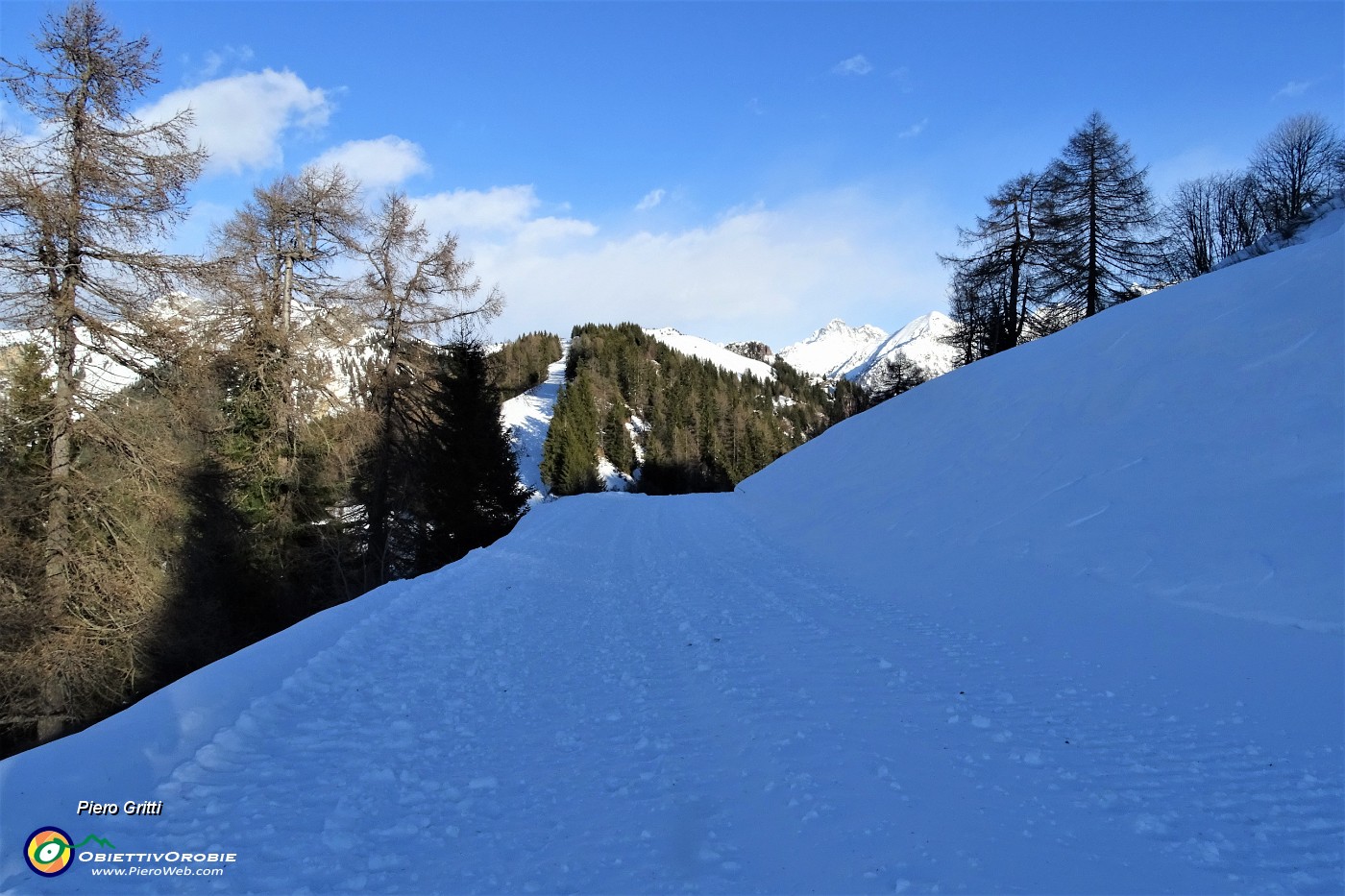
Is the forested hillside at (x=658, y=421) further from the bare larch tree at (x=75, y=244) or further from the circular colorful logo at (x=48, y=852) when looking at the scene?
the circular colorful logo at (x=48, y=852)

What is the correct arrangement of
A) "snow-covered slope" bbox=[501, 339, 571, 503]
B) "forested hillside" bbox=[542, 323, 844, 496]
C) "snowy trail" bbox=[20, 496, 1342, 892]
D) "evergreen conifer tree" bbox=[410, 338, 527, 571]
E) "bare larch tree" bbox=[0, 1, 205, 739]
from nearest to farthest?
"snowy trail" bbox=[20, 496, 1342, 892] → "bare larch tree" bbox=[0, 1, 205, 739] → "evergreen conifer tree" bbox=[410, 338, 527, 571] → "forested hillside" bbox=[542, 323, 844, 496] → "snow-covered slope" bbox=[501, 339, 571, 503]

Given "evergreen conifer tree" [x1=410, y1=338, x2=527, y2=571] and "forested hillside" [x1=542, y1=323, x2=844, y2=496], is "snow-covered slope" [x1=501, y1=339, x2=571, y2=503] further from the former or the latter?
"evergreen conifer tree" [x1=410, y1=338, x2=527, y2=571]

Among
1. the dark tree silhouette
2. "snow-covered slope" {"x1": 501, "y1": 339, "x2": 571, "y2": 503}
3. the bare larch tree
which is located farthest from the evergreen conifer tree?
"snow-covered slope" {"x1": 501, "y1": 339, "x2": 571, "y2": 503}

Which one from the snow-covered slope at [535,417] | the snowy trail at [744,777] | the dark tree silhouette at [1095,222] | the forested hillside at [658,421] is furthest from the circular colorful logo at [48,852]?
the snow-covered slope at [535,417]

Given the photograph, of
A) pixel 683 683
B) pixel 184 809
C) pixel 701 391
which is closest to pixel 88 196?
pixel 184 809

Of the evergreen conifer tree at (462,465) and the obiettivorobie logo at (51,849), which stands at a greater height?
the evergreen conifer tree at (462,465)

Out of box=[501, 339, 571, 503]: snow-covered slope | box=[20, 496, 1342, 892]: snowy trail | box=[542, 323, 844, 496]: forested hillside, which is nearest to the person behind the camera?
box=[20, 496, 1342, 892]: snowy trail

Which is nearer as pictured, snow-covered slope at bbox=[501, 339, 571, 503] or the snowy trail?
the snowy trail

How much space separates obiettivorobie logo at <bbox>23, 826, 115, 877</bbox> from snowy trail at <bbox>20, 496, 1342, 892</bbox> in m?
0.19

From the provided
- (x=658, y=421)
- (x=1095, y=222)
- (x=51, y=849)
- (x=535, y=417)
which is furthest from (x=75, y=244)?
(x=535, y=417)

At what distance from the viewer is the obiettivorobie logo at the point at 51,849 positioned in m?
2.57

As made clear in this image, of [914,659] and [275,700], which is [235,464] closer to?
[275,700]

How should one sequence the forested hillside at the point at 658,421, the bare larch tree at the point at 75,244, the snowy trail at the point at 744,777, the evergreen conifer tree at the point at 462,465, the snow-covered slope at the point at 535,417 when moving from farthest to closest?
1. the snow-covered slope at the point at 535,417
2. the forested hillside at the point at 658,421
3. the evergreen conifer tree at the point at 462,465
4. the bare larch tree at the point at 75,244
5. the snowy trail at the point at 744,777

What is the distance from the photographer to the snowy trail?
2.56m
